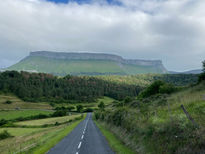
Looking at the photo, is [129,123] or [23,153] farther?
[129,123]

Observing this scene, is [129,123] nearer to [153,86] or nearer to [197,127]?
[197,127]

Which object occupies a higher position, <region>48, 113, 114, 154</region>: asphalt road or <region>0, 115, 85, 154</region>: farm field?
<region>48, 113, 114, 154</region>: asphalt road

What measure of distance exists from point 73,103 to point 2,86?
237 ft

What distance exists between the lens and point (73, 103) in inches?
6737

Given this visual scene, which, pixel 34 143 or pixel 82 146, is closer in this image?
pixel 82 146

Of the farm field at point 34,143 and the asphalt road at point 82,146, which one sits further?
the farm field at point 34,143

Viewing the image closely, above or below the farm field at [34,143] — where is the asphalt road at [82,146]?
above

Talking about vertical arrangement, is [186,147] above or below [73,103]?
above

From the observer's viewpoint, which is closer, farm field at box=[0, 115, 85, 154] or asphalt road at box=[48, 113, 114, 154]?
asphalt road at box=[48, 113, 114, 154]

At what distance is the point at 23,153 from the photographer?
1599 cm

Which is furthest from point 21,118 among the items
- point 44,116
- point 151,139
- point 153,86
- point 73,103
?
point 151,139

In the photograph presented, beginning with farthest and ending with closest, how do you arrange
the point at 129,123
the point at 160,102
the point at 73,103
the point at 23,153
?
the point at 73,103
the point at 160,102
the point at 129,123
the point at 23,153

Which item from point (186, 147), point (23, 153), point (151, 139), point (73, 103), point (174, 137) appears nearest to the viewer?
point (186, 147)

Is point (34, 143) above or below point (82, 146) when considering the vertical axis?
below
